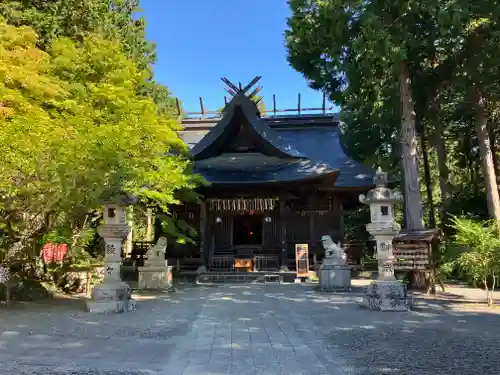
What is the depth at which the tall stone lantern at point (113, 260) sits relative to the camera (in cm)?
856

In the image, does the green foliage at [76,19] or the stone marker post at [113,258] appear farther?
the green foliage at [76,19]

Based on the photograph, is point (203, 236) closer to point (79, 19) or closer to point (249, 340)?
point (79, 19)

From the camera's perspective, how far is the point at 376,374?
13.7 ft

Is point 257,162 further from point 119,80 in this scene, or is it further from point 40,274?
point 40,274

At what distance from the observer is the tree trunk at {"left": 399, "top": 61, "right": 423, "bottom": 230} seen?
11844mm

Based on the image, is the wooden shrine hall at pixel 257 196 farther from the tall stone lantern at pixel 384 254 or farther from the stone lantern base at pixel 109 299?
the stone lantern base at pixel 109 299

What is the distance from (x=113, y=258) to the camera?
9000mm

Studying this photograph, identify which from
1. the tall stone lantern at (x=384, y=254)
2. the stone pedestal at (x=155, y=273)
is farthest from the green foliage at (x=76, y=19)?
the tall stone lantern at (x=384, y=254)

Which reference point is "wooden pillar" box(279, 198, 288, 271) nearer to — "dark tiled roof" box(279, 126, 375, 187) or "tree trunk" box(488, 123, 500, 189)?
"dark tiled roof" box(279, 126, 375, 187)

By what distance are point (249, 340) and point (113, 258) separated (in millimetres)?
4656

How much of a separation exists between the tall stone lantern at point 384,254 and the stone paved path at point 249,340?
1.32 ft

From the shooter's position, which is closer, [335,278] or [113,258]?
[113,258]

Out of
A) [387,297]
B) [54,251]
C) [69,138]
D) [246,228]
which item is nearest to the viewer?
[69,138]

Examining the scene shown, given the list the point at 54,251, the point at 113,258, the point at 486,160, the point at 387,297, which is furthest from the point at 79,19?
the point at 486,160
